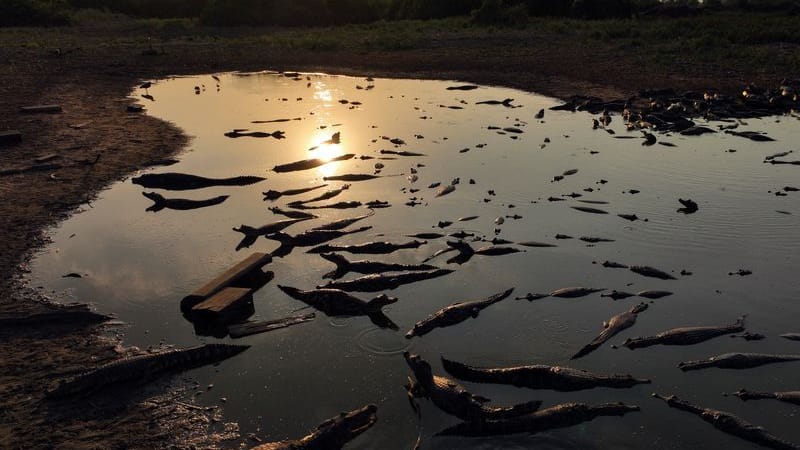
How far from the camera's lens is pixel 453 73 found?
38.4m

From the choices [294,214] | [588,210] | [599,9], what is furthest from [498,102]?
[599,9]

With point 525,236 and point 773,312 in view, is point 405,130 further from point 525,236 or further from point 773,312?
point 773,312

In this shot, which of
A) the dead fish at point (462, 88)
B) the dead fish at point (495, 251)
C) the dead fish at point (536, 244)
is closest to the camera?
the dead fish at point (495, 251)

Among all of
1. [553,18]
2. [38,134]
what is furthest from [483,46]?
[38,134]

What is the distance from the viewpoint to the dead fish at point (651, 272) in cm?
1166

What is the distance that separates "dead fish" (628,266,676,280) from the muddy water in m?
0.20

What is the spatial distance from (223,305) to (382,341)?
2.86 meters

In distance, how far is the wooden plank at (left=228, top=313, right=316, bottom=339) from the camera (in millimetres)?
9930

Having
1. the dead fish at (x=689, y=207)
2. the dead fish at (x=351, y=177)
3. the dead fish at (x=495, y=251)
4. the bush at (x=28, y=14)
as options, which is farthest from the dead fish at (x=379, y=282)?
the bush at (x=28, y=14)

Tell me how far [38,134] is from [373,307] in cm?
1871

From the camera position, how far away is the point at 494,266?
12398 millimetres

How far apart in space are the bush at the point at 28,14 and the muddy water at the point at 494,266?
60.9 metres

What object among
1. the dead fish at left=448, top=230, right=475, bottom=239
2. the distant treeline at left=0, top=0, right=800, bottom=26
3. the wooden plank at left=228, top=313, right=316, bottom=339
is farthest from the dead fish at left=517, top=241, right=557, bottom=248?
the distant treeline at left=0, top=0, right=800, bottom=26

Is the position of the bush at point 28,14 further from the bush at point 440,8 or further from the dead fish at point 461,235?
the dead fish at point 461,235
